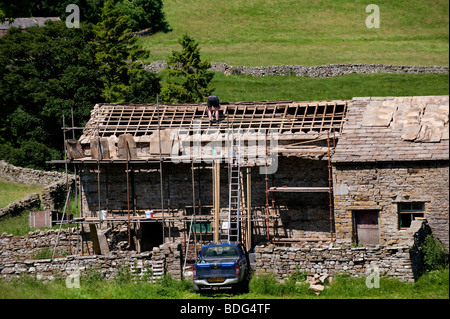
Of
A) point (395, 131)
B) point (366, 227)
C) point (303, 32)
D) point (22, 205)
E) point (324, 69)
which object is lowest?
point (366, 227)

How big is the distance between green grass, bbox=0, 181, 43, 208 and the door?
2087 cm

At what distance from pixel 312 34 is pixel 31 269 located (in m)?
46.7

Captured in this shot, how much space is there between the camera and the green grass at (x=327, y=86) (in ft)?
185

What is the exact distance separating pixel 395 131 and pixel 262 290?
10.0 meters

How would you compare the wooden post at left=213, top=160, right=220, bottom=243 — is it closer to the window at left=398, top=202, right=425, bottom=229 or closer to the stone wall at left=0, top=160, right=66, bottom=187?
the window at left=398, top=202, right=425, bottom=229

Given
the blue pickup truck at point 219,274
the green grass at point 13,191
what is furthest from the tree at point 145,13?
the blue pickup truck at point 219,274

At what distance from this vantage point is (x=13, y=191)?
4562 centimetres

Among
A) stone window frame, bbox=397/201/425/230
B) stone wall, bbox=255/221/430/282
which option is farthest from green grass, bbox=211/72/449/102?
stone wall, bbox=255/221/430/282

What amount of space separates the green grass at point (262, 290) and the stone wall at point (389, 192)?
12.9 feet

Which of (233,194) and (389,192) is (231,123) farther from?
(389,192)

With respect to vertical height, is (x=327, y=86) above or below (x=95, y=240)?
above

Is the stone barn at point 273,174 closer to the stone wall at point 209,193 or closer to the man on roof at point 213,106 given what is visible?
the stone wall at point 209,193

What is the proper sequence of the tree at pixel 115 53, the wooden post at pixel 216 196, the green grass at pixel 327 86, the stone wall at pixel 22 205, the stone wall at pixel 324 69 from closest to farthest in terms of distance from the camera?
the wooden post at pixel 216 196 → the stone wall at pixel 22 205 → the tree at pixel 115 53 → the green grass at pixel 327 86 → the stone wall at pixel 324 69

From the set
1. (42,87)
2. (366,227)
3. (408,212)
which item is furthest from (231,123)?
(42,87)
